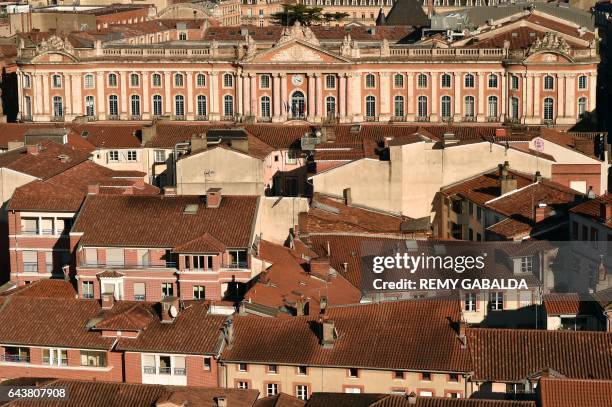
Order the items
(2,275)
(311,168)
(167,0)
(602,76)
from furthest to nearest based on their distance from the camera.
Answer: (167,0) < (602,76) < (311,168) < (2,275)

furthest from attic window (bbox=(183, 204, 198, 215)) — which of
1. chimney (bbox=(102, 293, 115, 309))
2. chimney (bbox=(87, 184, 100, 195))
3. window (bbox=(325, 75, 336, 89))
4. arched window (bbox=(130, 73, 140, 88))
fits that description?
arched window (bbox=(130, 73, 140, 88))

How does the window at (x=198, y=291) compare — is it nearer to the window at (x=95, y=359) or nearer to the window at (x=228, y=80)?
the window at (x=95, y=359)

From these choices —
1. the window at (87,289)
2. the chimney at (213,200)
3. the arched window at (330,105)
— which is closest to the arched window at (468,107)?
the arched window at (330,105)

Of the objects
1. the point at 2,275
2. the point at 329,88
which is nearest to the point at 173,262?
the point at 2,275

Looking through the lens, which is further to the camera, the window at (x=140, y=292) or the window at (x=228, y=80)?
the window at (x=228, y=80)

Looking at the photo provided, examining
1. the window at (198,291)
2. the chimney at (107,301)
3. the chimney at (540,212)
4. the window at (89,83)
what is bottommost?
the window at (198,291)

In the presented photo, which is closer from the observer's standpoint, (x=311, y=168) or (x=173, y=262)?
(x=173, y=262)

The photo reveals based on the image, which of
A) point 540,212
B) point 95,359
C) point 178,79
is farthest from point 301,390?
point 178,79

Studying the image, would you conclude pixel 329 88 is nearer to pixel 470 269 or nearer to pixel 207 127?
pixel 207 127

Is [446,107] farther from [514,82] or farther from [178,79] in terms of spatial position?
[178,79]
